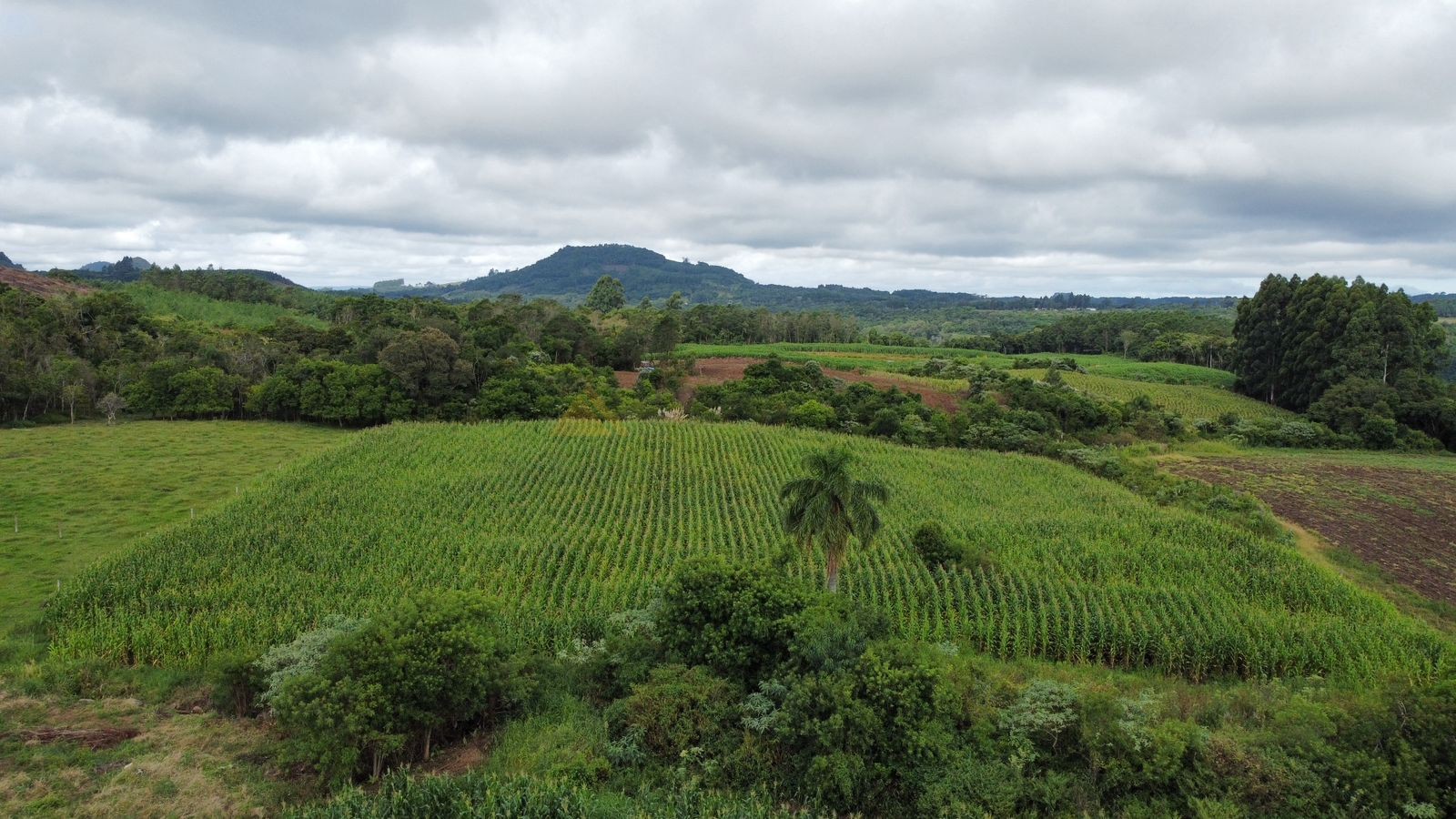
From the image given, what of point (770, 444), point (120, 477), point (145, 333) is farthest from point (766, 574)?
point (145, 333)

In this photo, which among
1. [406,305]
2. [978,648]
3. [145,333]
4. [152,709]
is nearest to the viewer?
[152,709]

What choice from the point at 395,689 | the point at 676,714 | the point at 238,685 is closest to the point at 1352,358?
the point at 676,714

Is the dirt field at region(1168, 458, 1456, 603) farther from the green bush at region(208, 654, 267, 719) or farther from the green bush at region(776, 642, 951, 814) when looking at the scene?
the green bush at region(208, 654, 267, 719)

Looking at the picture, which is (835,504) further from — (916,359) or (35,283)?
(35,283)

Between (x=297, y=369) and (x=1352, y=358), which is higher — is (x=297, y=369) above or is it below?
below

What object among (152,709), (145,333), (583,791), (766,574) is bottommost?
(152,709)

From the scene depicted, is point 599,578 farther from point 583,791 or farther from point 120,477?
A: point 120,477

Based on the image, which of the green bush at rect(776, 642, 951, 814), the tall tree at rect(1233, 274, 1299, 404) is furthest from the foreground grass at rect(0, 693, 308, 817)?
the tall tree at rect(1233, 274, 1299, 404)
